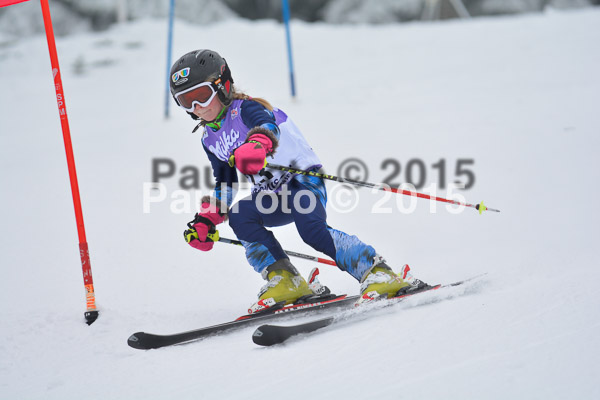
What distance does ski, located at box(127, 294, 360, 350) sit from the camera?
254 cm

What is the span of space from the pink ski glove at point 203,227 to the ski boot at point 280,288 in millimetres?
366

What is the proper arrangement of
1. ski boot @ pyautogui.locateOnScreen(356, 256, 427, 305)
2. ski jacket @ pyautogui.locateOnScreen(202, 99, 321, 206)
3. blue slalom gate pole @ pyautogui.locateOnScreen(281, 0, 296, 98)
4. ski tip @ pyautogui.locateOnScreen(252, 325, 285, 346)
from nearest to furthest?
ski tip @ pyautogui.locateOnScreen(252, 325, 285, 346) < ski boot @ pyautogui.locateOnScreen(356, 256, 427, 305) < ski jacket @ pyautogui.locateOnScreen(202, 99, 321, 206) < blue slalom gate pole @ pyautogui.locateOnScreen(281, 0, 296, 98)

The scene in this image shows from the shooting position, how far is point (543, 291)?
2510mm

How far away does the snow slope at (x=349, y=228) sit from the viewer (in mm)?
2041

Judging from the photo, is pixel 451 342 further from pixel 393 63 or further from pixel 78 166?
pixel 393 63

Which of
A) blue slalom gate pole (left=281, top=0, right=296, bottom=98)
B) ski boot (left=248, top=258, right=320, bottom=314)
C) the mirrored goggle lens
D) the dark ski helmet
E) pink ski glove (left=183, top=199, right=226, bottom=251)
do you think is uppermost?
blue slalom gate pole (left=281, top=0, right=296, bottom=98)

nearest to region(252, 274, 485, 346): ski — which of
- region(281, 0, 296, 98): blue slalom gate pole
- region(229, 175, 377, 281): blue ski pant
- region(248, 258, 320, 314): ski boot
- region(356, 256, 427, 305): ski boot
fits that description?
region(356, 256, 427, 305): ski boot

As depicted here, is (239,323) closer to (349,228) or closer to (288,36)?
(349,228)

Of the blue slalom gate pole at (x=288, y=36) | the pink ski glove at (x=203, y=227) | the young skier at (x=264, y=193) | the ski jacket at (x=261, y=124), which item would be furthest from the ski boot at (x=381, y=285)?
the blue slalom gate pole at (x=288, y=36)

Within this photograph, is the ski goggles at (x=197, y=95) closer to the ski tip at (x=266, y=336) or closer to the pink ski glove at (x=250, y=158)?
the pink ski glove at (x=250, y=158)

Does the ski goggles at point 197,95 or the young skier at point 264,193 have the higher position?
the ski goggles at point 197,95

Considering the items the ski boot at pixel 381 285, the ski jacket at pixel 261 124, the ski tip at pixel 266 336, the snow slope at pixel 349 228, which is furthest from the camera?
the ski jacket at pixel 261 124

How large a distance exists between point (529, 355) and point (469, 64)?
896 cm

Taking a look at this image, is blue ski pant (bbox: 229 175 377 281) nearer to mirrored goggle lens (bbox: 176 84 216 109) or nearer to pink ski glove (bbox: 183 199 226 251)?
pink ski glove (bbox: 183 199 226 251)
